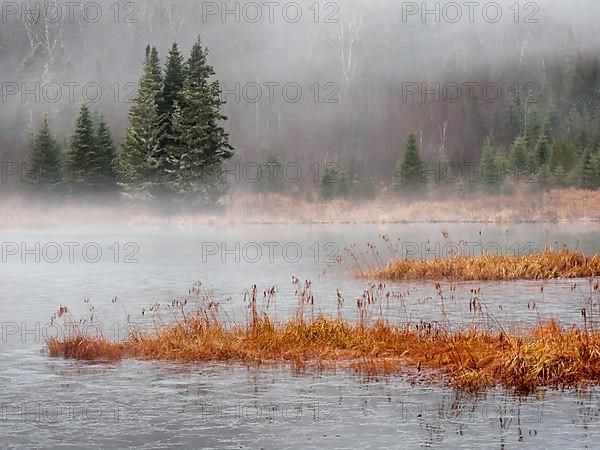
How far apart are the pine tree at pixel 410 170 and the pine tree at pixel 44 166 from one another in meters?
27.1

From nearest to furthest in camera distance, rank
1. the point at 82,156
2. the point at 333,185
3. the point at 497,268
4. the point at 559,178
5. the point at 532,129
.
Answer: the point at 497,268
the point at 82,156
the point at 333,185
the point at 559,178
the point at 532,129

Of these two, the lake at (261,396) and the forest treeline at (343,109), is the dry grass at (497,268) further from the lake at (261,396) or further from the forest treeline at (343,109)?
the forest treeline at (343,109)

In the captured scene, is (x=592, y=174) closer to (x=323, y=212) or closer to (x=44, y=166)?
(x=323, y=212)

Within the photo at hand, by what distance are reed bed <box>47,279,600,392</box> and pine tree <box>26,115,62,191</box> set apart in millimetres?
57196

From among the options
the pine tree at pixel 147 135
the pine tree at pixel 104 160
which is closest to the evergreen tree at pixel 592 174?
the pine tree at pixel 147 135

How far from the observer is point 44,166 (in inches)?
2899

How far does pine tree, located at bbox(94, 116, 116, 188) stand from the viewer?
72312 millimetres

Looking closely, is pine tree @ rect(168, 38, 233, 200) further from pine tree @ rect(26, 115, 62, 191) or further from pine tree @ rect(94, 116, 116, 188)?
pine tree @ rect(26, 115, 62, 191)

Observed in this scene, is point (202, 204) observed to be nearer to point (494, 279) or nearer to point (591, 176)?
point (591, 176)

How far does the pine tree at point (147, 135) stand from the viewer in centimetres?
6388

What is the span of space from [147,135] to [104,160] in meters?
9.47

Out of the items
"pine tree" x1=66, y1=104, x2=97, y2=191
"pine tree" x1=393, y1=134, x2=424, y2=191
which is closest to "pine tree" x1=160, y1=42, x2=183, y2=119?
"pine tree" x1=66, y1=104, x2=97, y2=191

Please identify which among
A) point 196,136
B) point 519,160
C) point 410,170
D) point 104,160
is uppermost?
point 196,136

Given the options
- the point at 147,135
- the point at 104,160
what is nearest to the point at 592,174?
the point at 147,135
